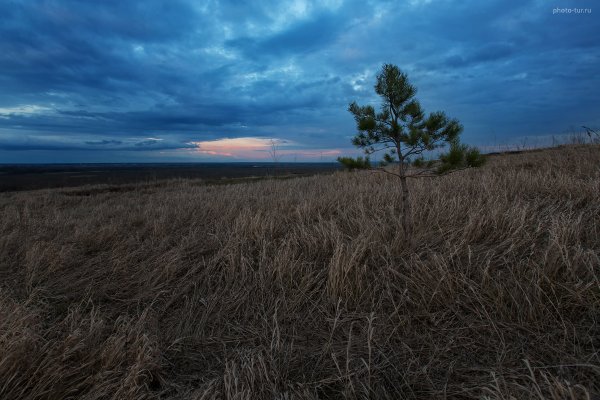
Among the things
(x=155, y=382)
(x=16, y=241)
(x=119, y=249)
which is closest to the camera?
(x=155, y=382)

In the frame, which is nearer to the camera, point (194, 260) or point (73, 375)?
point (73, 375)

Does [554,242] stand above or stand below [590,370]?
above

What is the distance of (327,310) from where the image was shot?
124 inches

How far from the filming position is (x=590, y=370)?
6.41ft

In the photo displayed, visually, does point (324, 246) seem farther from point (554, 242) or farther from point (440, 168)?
point (554, 242)

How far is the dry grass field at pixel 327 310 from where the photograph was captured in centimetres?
217

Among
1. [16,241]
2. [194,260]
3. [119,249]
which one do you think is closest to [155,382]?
[194,260]

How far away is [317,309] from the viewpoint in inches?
128

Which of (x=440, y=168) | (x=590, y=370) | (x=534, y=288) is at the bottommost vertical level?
(x=590, y=370)

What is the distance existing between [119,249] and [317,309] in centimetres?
357

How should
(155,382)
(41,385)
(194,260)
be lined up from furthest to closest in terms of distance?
(194,260) → (155,382) → (41,385)

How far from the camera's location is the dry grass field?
2.17 meters

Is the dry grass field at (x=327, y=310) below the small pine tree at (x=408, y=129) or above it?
below

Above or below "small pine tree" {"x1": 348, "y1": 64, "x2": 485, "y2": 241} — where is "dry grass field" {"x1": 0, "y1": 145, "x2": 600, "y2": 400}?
below
